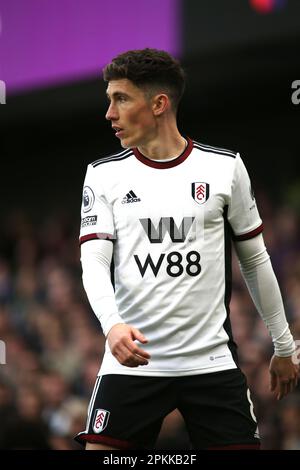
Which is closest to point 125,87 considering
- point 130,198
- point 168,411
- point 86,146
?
point 130,198

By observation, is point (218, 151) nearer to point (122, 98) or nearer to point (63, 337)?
point (122, 98)

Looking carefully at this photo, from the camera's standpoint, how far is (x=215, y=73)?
11891 millimetres

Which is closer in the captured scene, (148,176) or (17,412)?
(148,176)

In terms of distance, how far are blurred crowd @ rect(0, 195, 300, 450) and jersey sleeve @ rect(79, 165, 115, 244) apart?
1.09 m

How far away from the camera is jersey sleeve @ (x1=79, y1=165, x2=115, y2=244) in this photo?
4.50 meters

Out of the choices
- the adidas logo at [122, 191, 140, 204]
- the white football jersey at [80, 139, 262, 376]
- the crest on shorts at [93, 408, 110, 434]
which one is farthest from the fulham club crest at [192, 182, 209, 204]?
the crest on shorts at [93, 408, 110, 434]

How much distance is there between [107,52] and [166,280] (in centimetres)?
742

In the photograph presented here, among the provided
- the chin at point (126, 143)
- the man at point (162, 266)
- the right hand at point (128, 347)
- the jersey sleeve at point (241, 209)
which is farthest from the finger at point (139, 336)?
the chin at point (126, 143)

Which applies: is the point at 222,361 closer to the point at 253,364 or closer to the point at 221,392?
the point at 221,392

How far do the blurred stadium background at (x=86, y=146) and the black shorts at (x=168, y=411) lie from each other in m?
2.99

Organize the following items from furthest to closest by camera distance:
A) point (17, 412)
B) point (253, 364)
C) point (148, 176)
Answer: point (17, 412) → point (253, 364) → point (148, 176)

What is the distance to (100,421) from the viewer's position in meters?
4.45

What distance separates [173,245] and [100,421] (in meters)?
0.79

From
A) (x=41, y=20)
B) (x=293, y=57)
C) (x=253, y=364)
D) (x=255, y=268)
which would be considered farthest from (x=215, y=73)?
(x=255, y=268)
